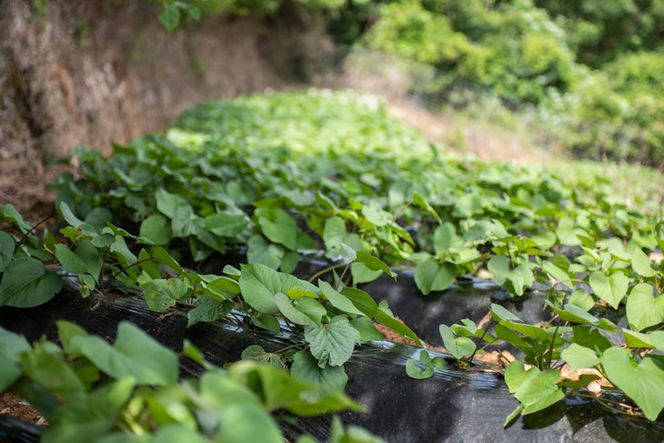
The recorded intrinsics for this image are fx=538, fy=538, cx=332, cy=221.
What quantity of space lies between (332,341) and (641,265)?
122cm

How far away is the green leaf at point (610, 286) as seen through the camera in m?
1.88

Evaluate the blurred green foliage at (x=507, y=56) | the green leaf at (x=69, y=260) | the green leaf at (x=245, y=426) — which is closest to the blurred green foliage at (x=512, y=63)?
the blurred green foliage at (x=507, y=56)

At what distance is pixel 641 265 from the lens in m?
1.91

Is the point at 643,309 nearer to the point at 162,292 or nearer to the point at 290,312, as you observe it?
the point at 290,312

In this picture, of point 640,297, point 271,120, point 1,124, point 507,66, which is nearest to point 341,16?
point 507,66

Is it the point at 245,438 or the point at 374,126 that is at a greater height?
the point at 245,438

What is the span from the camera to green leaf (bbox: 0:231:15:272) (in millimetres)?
1559

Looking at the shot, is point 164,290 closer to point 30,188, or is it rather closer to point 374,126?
point 30,188

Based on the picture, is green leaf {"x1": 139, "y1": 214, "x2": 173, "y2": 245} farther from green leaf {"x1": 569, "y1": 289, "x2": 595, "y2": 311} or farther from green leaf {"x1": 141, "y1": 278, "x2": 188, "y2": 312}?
green leaf {"x1": 569, "y1": 289, "x2": 595, "y2": 311}

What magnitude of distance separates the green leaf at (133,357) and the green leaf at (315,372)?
51 cm

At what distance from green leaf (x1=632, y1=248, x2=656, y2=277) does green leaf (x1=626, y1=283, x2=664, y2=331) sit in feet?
0.81

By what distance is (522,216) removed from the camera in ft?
9.83

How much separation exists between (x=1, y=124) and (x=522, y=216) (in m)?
3.39

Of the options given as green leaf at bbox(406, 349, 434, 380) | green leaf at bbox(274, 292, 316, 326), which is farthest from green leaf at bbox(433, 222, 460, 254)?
green leaf at bbox(274, 292, 316, 326)
